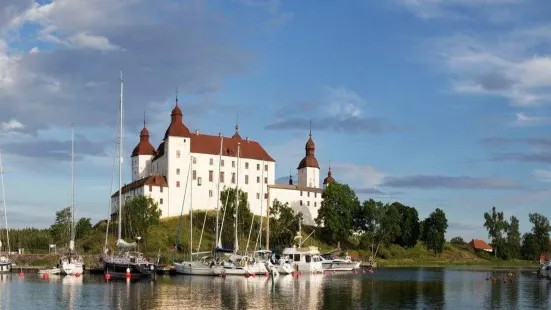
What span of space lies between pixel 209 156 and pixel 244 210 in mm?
23271

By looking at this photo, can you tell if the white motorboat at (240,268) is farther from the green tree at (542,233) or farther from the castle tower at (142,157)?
the green tree at (542,233)

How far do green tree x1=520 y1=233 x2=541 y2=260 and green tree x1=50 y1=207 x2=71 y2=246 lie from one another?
10238 centimetres

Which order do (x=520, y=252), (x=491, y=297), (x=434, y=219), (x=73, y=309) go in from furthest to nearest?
(x=520, y=252)
(x=434, y=219)
(x=491, y=297)
(x=73, y=309)

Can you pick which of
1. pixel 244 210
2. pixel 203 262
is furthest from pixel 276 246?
pixel 203 262

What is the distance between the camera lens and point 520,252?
163625mm

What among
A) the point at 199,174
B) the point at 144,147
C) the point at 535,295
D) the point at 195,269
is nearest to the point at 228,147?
the point at 199,174

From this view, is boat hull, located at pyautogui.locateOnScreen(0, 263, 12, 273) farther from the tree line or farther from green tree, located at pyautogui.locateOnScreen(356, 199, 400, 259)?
green tree, located at pyautogui.locateOnScreen(356, 199, 400, 259)

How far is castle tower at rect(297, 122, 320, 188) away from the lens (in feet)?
520

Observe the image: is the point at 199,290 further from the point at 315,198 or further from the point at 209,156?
the point at 315,198

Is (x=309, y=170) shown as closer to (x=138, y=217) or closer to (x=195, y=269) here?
(x=138, y=217)

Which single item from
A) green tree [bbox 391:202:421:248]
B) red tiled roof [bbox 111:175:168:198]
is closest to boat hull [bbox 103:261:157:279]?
red tiled roof [bbox 111:175:168:198]

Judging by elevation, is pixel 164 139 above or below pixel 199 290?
above

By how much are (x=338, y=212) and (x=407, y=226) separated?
18241 millimetres

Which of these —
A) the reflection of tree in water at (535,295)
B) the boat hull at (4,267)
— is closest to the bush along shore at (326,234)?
the boat hull at (4,267)
